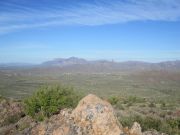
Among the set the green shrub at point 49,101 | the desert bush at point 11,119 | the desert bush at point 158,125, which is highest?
the green shrub at point 49,101

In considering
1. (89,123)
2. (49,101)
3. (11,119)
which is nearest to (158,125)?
(89,123)

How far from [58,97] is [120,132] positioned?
→ 11322mm

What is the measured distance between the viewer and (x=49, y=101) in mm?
23125

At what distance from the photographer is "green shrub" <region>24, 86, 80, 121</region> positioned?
22.3 meters

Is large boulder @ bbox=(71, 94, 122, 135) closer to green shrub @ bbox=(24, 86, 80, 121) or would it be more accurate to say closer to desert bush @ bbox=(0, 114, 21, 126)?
green shrub @ bbox=(24, 86, 80, 121)

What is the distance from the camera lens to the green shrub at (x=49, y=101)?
22281 millimetres

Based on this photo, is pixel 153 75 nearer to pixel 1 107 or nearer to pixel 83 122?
pixel 1 107

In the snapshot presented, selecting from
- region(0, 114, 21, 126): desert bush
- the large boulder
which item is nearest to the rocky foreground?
the large boulder

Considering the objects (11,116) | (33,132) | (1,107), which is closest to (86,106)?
(33,132)

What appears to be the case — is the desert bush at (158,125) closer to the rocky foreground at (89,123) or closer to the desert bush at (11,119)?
the rocky foreground at (89,123)

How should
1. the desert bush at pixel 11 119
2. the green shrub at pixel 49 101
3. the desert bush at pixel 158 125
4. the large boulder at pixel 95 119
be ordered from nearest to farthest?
the large boulder at pixel 95 119, the desert bush at pixel 158 125, the green shrub at pixel 49 101, the desert bush at pixel 11 119

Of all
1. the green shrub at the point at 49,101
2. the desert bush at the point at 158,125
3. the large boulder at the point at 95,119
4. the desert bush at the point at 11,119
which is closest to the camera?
the large boulder at the point at 95,119

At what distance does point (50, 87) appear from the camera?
2484cm

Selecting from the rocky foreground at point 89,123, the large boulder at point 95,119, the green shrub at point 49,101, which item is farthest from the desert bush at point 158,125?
the green shrub at point 49,101
